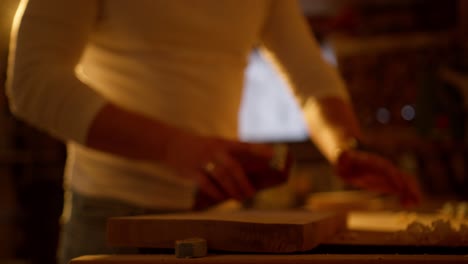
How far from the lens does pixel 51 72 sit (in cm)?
69

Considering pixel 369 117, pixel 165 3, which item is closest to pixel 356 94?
pixel 369 117

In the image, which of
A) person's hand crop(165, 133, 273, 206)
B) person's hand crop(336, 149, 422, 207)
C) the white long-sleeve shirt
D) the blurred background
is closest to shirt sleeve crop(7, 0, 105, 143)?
the white long-sleeve shirt

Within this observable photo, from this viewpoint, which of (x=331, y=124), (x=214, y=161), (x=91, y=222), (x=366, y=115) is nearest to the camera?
(x=214, y=161)

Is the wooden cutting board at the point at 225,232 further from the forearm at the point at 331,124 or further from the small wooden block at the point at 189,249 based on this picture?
the forearm at the point at 331,124

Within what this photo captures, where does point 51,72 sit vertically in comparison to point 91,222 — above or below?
above

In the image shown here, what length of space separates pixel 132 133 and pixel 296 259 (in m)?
0.25

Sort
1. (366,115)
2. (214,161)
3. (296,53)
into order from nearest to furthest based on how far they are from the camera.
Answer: (214,161), (296,53), (366,115)

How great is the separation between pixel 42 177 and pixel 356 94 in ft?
5.24

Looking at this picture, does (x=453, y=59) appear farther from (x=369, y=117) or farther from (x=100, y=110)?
(x=100, y=110)

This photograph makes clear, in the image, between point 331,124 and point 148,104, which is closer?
point 148,104

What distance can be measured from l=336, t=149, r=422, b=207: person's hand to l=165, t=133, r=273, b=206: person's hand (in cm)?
22

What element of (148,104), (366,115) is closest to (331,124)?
(148,104)

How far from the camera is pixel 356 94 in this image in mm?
2594

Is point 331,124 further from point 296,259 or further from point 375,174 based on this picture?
point 296,259
